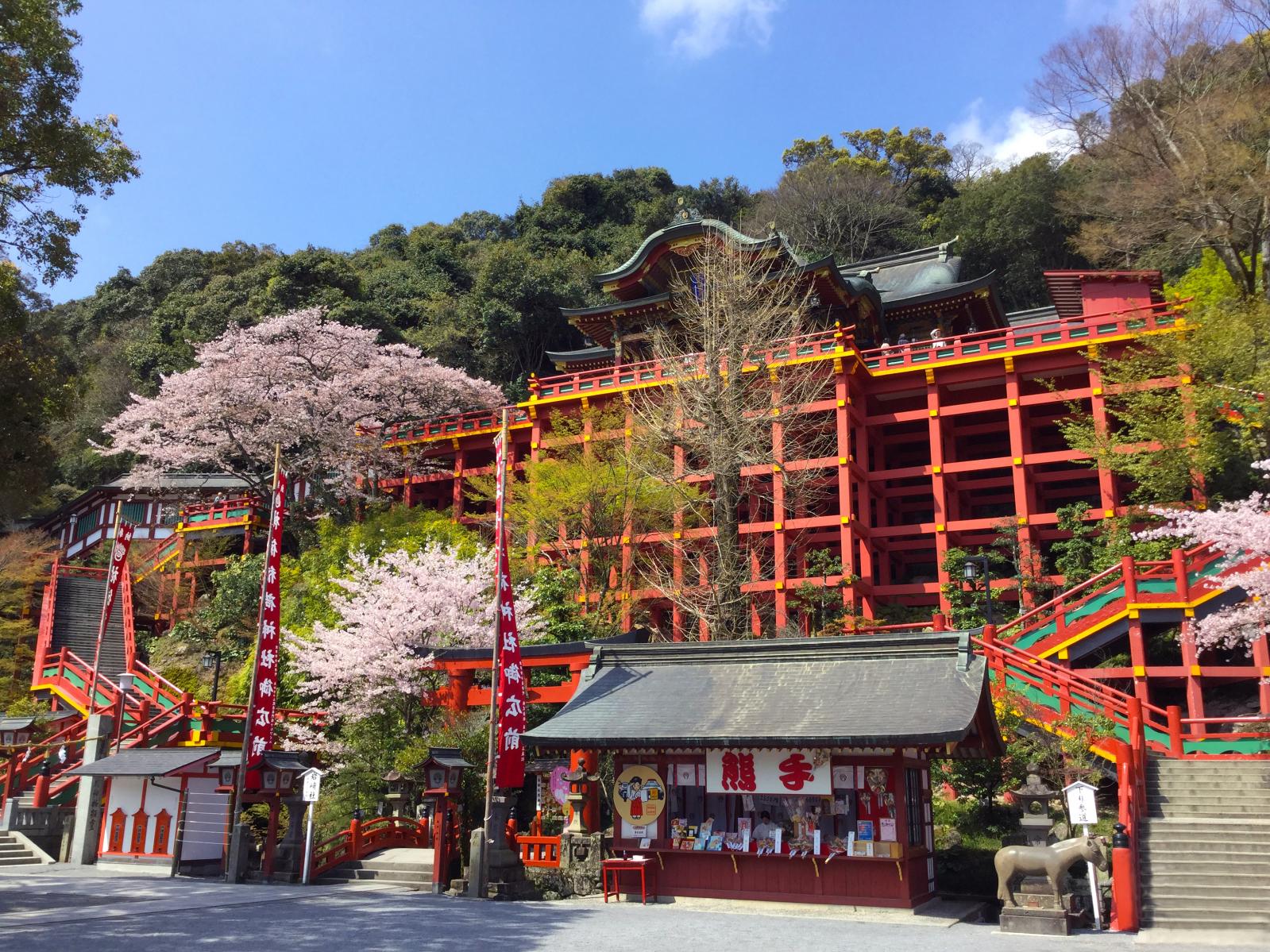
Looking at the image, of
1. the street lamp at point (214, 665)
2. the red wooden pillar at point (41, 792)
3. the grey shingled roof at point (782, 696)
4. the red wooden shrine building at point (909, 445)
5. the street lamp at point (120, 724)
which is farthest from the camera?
the street lamp at point (214, 665)

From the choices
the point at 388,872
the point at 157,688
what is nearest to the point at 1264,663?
the point at 388,872

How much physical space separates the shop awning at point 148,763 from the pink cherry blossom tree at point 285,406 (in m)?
13.5

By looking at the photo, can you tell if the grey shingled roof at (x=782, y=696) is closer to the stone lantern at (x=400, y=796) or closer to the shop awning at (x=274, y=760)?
the stone lantern at (x=400, y=796)

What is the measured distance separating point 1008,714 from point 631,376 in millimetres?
16304

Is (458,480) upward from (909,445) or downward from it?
downward

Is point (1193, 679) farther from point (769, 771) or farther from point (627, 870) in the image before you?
point (627, 870)

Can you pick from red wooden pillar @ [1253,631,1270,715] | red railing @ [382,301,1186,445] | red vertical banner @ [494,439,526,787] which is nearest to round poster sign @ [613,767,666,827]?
red vertical banner @ [494,439,526,787]

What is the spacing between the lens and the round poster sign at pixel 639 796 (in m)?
13.9

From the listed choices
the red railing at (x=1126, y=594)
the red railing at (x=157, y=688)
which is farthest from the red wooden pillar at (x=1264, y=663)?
the red railing at (x=157, y=688)

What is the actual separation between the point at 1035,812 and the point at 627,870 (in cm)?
555

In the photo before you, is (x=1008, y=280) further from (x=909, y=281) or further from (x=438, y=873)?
(x=438, y=873)

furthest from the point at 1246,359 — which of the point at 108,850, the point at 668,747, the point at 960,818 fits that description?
the point at 108,850

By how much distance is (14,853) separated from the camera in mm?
17844

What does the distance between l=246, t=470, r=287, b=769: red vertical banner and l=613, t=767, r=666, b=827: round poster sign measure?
6061mm
